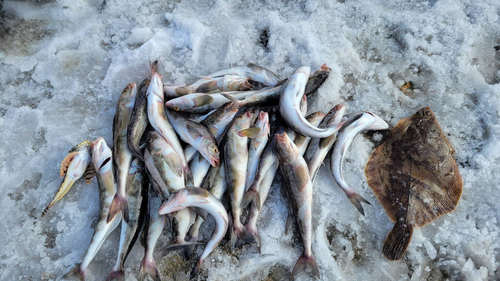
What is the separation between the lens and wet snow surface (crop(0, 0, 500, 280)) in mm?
3502

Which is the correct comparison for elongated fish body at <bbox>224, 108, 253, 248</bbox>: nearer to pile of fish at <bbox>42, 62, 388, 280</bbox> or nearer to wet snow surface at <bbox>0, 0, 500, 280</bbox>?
pile of fish at <bbox>42, 62, 388, 280</bbox>

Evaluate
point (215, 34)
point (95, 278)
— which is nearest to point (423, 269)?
point (95, 278)

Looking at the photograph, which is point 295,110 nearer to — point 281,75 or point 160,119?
point 281,75

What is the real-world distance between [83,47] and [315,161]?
358 centimetres

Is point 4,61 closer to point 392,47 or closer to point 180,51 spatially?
point 180,51

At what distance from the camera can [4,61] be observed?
444 centimetres

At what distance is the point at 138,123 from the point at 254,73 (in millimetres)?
1553

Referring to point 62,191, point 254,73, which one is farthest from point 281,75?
point 62,191

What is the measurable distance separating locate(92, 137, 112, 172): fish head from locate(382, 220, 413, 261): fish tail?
10.4ft

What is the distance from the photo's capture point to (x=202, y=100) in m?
3.75

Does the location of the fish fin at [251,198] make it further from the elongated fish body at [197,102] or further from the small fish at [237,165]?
the elongated fish body at [197,102]

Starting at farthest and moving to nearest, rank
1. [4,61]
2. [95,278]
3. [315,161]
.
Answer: [4,61]
[315,161]
[95,278]

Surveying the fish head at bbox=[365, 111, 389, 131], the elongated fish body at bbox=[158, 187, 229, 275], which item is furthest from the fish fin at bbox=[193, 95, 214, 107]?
the fish head at bbox=[365, 111, 389, 131]

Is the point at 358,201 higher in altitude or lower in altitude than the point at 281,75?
lower
